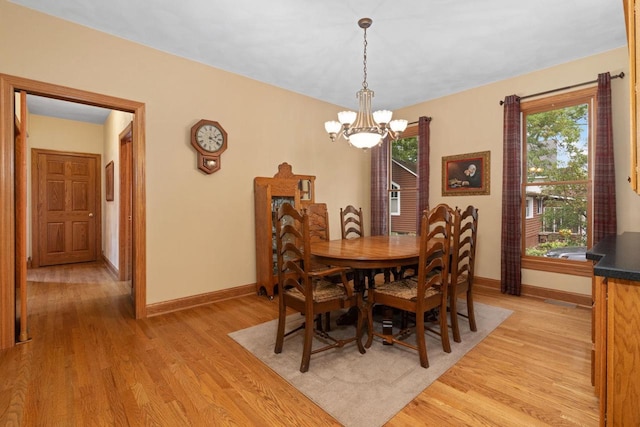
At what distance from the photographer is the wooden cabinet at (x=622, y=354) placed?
1.08 m


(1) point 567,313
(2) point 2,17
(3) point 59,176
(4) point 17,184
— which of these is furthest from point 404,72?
(3) point 59,176

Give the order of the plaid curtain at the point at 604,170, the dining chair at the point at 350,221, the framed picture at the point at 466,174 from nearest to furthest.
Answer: the plaid curtain at the point at 604,170
the dining chair at the point at 350,221
the framed picture at the point at 466,174

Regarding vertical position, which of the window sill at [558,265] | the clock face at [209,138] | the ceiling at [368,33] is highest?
the ceiling at [368,33]

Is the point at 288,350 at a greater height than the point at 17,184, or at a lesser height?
lesser

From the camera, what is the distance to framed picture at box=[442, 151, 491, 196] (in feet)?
13.6

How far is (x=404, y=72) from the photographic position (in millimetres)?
3742

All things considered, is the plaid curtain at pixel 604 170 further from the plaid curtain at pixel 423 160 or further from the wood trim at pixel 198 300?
the wood trim at pixel 198 300

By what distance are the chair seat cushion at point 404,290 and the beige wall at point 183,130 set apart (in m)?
2.07

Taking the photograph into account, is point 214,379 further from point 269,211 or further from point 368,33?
point 368,33

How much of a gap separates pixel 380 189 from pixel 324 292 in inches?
127

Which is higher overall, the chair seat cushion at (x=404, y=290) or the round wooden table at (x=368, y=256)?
the round wooden table at (x=368, y=256)

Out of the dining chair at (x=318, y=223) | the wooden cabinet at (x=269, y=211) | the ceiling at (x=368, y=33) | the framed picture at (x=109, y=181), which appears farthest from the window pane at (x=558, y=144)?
the framed picture at (x=109, y=181)

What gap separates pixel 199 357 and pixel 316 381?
94cm

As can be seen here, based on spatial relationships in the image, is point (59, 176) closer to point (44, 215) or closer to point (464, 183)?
point (44, 215)
